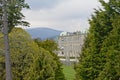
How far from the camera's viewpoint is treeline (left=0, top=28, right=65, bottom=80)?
65.4 feet

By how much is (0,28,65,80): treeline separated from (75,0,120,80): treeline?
2.07 m

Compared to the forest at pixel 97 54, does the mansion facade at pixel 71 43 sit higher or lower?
higher

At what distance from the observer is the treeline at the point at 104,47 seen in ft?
52.1


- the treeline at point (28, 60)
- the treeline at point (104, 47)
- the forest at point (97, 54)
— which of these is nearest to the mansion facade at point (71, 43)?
the treeline at point (28, 60)

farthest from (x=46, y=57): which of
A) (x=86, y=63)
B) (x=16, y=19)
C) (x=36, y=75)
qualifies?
(x=16, y=19)

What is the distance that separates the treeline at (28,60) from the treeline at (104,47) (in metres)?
2.07

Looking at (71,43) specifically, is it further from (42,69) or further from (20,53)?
(42,69)

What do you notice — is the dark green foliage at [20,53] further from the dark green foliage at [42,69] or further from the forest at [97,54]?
the dark green foliage at [42,69]

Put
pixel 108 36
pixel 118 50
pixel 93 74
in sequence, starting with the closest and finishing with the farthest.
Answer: pixel 118 50, pixel 108 36, pixel 93 74

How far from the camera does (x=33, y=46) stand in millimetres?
24234

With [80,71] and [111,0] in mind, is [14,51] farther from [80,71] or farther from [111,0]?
[111,0]

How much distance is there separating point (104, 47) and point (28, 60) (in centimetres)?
803

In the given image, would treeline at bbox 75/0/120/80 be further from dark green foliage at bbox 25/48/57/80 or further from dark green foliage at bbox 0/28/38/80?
dark green foliage at bbox 0/28/38/80

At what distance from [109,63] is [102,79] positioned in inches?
36.7
